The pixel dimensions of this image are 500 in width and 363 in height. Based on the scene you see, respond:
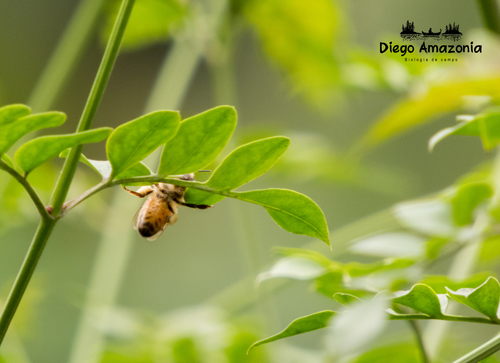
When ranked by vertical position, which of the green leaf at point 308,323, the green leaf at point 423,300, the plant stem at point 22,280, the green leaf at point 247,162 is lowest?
the green leaf at point 423,300

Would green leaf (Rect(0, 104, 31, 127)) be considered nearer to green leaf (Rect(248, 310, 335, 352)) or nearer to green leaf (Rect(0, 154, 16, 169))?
green leaf (Rect(0, 154, 16, 169))

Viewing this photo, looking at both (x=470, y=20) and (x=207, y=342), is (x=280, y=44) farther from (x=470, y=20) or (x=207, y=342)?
(x=470, y=20)

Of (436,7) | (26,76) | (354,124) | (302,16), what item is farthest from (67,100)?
(436,7)

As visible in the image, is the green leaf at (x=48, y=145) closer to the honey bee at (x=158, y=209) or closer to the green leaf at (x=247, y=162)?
the green leaf at (x=247, y=162)

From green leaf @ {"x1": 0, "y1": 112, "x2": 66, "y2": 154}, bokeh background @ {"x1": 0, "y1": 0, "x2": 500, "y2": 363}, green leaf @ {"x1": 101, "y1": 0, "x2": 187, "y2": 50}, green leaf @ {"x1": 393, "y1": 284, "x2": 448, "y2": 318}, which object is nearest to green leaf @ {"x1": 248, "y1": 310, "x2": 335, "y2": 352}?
green leaf @ {"x1": 393, "y1": 284, "x2": 448, "y2": 318}

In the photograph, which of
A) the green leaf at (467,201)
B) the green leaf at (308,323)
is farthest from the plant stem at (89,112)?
the green leaf at (467,201)
